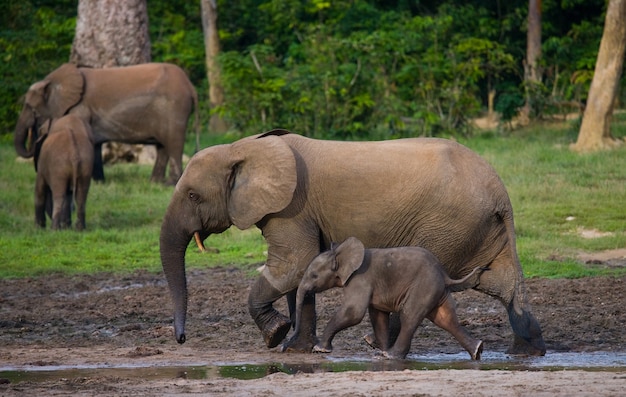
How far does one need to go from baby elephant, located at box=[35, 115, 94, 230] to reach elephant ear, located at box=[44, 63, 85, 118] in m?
2.74

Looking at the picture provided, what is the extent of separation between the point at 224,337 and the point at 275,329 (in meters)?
0.89

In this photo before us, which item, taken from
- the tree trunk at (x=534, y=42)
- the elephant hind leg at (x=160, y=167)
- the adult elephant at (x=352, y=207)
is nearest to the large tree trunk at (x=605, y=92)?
the tree trunk at (x=534, y=42)

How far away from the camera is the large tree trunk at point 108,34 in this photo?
20.4 m

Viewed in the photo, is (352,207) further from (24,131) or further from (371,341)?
(24,131)

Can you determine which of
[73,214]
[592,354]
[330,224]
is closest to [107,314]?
[330,224]

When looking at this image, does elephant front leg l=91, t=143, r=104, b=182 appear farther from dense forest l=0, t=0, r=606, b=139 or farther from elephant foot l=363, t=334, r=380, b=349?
elephant foot l=363, t=334, r=380, b=349

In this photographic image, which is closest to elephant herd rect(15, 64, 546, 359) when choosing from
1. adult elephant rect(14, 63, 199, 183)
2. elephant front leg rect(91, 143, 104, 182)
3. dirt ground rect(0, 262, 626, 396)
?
dirt ground rect(0, 262, 626, 396)

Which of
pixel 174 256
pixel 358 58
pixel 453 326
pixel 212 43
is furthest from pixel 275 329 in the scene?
pixel 212 43

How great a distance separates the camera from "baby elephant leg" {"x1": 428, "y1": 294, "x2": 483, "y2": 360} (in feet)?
27.4

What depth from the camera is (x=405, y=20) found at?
76.2 ft

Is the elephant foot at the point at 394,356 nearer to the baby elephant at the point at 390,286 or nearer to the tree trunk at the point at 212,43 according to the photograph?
the baby elephant at the point at 390,286

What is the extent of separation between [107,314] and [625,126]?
1273 centimetres

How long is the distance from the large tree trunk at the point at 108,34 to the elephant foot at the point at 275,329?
40.2 ft

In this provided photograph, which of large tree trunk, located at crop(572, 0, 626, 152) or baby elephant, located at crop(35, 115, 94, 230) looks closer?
baby elephant, located at crop(35, 115, 94, 230)
